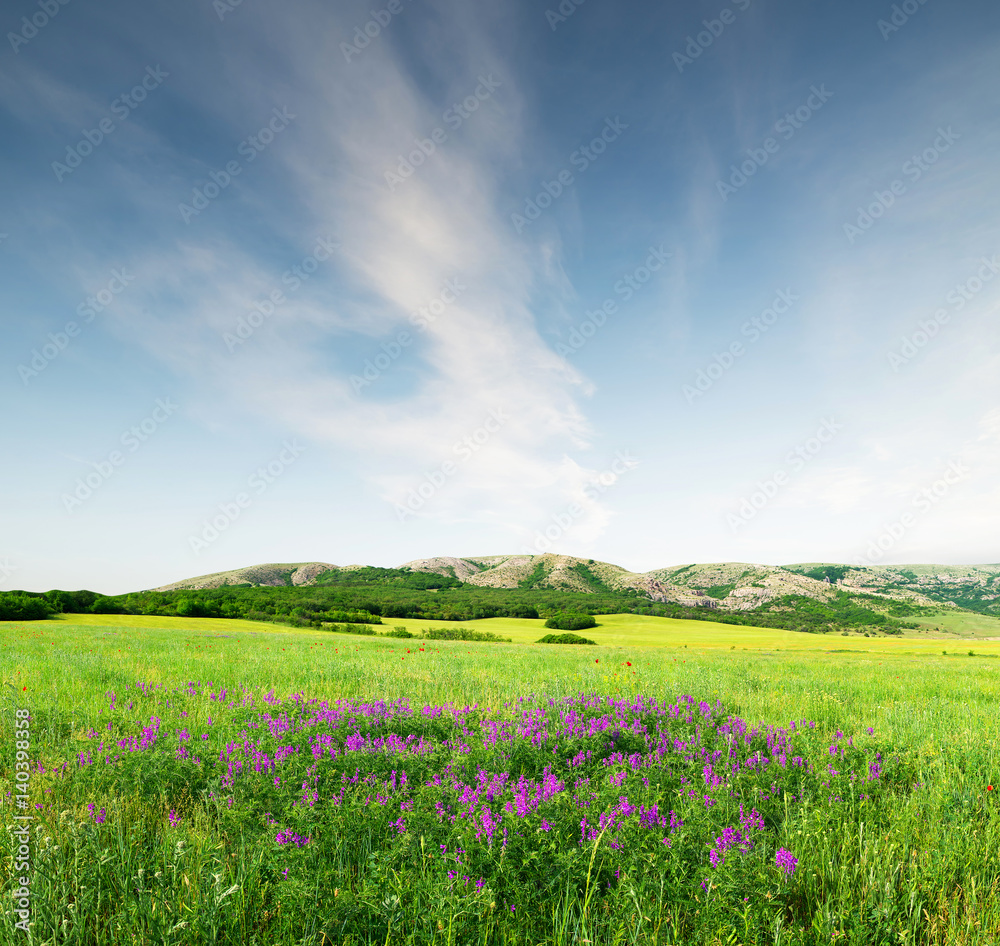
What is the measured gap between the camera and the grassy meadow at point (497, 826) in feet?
9.74

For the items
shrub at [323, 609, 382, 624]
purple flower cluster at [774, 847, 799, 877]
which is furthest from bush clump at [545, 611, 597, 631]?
purple flower cluster at [774, 847, 799, 877]

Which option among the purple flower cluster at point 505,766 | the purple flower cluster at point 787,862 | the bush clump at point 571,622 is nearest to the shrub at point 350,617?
the bush clump at point 571,622

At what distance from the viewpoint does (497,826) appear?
3.82 m

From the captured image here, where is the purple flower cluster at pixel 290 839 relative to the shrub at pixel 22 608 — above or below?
above

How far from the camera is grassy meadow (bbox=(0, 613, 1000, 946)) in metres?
2.97

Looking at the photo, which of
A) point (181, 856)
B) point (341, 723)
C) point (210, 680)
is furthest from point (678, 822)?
point (210, 680)

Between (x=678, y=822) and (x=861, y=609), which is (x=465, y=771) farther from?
(x=861, y=609)

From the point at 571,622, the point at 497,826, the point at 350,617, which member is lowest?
the point at 571,622

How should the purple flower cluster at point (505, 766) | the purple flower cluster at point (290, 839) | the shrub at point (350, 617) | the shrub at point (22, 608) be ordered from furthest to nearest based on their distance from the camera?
the shrub at point (350, 617) < the shrub at point (22, 608) < the purple flower cluster at point (505, 766) < the purple flower cluster at point (290, 839)

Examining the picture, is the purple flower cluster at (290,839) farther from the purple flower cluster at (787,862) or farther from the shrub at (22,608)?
the shrub at (22,608)

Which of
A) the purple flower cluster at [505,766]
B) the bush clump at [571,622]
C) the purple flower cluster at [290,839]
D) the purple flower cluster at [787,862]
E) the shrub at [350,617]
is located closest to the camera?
the purple flower cluster at [787,862]

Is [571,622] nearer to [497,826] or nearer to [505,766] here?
[505,766]
